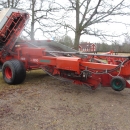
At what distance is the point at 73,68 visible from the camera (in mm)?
4262

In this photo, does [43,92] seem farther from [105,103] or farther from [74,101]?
[105,103]

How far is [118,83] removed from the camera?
374 cm

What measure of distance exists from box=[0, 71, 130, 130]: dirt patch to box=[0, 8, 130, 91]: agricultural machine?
13.9 inches

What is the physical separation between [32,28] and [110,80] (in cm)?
959

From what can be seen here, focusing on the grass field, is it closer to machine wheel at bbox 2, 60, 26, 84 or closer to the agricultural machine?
machine wheel at bbox 2, 60, 26, 84

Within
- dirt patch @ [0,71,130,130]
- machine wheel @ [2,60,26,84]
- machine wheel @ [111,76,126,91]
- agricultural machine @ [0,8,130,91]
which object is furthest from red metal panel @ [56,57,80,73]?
machine wheel @ [2,60,26,84]

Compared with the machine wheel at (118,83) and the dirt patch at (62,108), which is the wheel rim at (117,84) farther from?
the dirt patch at (62,108)

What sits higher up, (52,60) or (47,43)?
(47,43)

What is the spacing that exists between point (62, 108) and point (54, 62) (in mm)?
1397

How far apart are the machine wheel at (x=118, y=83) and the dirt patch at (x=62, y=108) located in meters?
0.38

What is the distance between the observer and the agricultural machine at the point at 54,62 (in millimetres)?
3959

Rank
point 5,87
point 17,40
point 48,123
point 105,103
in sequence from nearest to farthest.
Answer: point 48,123 → point 105,103 → point 5,87 → point 17,40

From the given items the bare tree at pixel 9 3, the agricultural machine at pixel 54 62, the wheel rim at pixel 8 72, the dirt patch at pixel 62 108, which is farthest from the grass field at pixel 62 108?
the bare tree at pixel 9 3

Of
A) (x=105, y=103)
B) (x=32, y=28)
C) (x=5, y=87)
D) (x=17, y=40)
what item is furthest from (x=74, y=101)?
(x=32, y=28)
